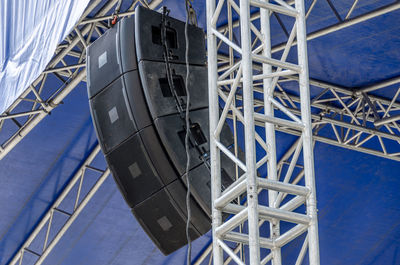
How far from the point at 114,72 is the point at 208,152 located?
688 millimetres

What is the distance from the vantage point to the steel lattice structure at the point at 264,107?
11.8 feet

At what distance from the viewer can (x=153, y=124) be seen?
3904 millimetres

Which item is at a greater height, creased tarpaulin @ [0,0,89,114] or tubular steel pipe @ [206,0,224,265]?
creased tarpaulin @ [0,0,89,114]

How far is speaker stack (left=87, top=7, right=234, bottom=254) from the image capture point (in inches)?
154

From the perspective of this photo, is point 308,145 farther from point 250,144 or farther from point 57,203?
point 57,203

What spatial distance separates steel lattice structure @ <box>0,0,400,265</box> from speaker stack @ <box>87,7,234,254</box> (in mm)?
212

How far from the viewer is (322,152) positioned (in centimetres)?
977

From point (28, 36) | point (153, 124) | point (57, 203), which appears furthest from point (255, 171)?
point (57, 203)

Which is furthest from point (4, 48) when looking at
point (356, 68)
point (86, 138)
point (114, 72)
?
point (356, 68)

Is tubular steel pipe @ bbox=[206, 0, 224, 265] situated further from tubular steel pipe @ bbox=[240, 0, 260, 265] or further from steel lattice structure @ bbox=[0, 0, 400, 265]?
tubular steel pipe @ bbox=[240, 0, 260, 265]

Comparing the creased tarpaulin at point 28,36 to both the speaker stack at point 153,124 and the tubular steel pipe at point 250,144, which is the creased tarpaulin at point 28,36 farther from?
the tubular steel pipe at point 250,144

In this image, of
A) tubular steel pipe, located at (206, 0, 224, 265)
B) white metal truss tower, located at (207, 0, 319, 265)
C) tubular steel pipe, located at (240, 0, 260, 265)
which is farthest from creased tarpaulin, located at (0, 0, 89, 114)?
tubular steel pipe, located at (240, 0, 260, 265)

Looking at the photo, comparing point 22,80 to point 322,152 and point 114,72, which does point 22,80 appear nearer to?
point 114,72

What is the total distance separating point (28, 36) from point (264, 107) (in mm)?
1971
